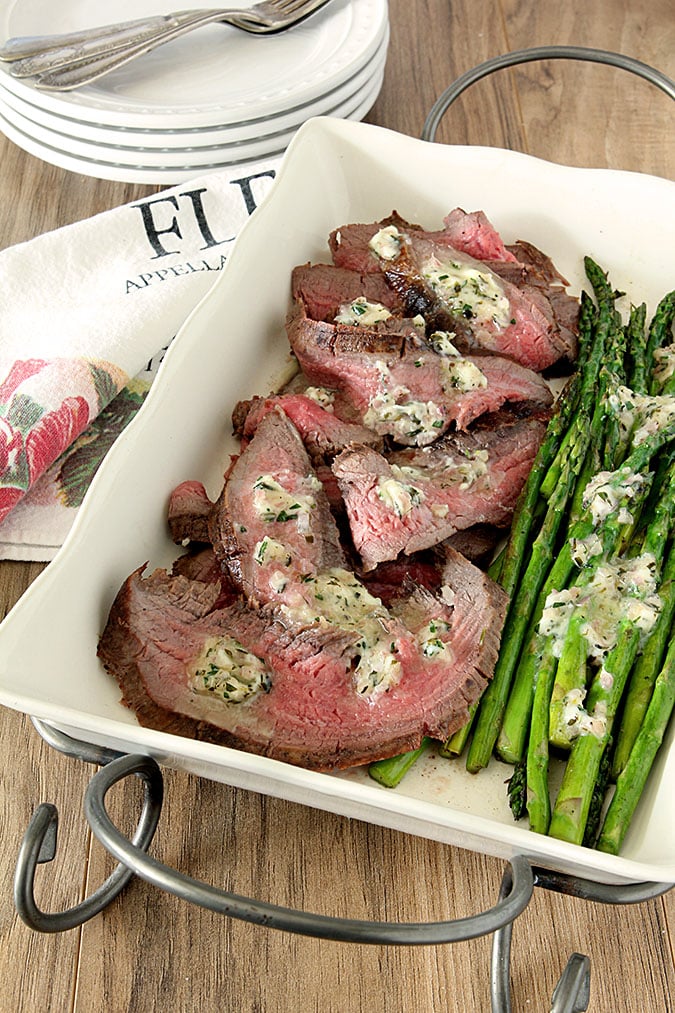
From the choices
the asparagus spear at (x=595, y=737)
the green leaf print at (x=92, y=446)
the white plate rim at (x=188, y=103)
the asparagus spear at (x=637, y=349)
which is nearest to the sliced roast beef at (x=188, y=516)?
the green leaf print at (x=92, y=446)

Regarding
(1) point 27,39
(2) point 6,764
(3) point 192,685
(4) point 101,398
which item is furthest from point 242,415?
(1) point 27,39

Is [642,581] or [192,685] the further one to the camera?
[642,581]

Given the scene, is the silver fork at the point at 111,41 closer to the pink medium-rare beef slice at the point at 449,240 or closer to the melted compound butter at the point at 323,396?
the pink medium-rare beef slice at the point at 449,240

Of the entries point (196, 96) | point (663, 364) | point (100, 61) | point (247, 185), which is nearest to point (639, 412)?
point (663, 364)

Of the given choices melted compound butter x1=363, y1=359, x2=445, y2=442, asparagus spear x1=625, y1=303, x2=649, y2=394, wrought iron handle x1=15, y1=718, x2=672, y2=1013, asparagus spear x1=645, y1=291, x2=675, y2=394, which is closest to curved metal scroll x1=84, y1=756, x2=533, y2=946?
wrought iron handle x1=15, y1=718, x2=672, y2=1013

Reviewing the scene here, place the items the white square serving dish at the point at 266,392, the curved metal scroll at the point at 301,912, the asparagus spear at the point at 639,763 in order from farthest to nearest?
the asparagus spear at the point at 639,763 < the white square serving dish at the point at 266,392 < the curved metal scroll at the point at 301,912

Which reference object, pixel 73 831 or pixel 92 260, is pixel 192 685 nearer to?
pixel 73 831

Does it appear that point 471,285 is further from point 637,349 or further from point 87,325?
point 87,325
